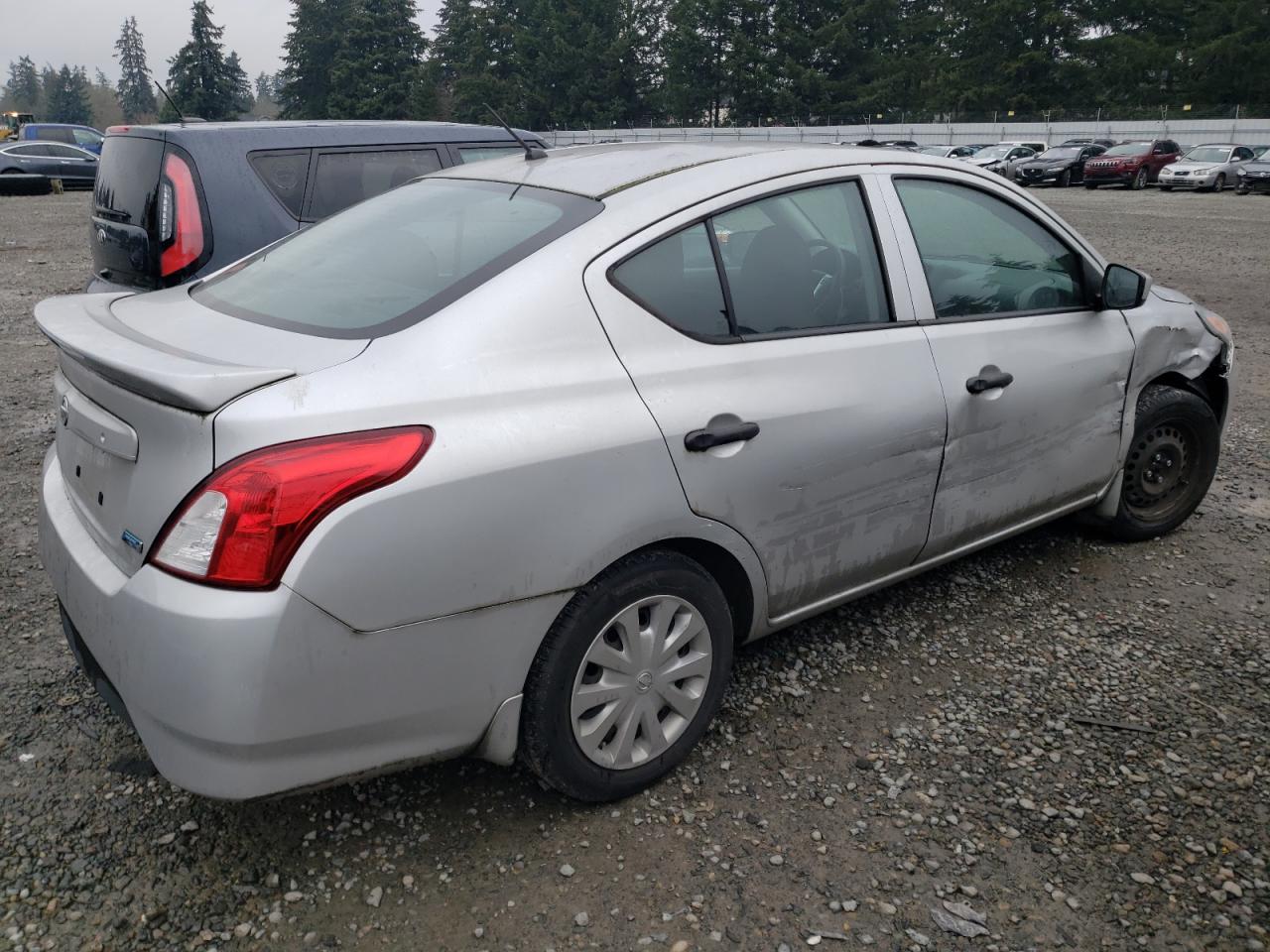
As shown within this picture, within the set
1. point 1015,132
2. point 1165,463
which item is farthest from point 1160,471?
point 1015,132

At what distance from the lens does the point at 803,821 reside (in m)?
2.63

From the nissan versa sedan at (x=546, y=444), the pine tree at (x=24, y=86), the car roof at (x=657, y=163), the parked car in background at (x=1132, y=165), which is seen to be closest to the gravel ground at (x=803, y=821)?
the nissan versa sedan at (x=546, y=444)

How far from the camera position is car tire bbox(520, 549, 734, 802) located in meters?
2.40

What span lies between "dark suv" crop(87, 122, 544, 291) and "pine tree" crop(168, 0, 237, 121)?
7805 cm

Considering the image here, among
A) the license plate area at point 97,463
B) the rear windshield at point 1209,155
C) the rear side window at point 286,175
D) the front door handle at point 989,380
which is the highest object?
the rear windshield at point 1209,155

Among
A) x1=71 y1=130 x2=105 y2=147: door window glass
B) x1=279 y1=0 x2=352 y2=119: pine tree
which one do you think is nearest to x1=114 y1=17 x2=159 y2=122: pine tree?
x1=279 y1=0 x2=352 y2=119: pine tree

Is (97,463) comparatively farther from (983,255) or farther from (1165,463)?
(1165,463)

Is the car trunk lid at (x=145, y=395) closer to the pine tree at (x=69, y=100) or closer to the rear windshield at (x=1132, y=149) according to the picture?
the rear windshield at (x=1132, y=149)

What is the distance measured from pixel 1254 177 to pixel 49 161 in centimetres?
3146

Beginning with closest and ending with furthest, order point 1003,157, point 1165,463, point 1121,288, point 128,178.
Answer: point 1121,288 → point 1165,463 → point 128,178 → point 1003,157

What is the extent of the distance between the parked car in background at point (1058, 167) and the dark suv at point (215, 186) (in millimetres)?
31065

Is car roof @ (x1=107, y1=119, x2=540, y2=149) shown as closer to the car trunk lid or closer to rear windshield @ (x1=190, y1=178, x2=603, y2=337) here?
rear windshield @ (x1=190, y1=178, x2=603, y2=337)

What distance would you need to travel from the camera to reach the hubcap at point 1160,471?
416 cm

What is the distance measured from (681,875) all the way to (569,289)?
1421mm
